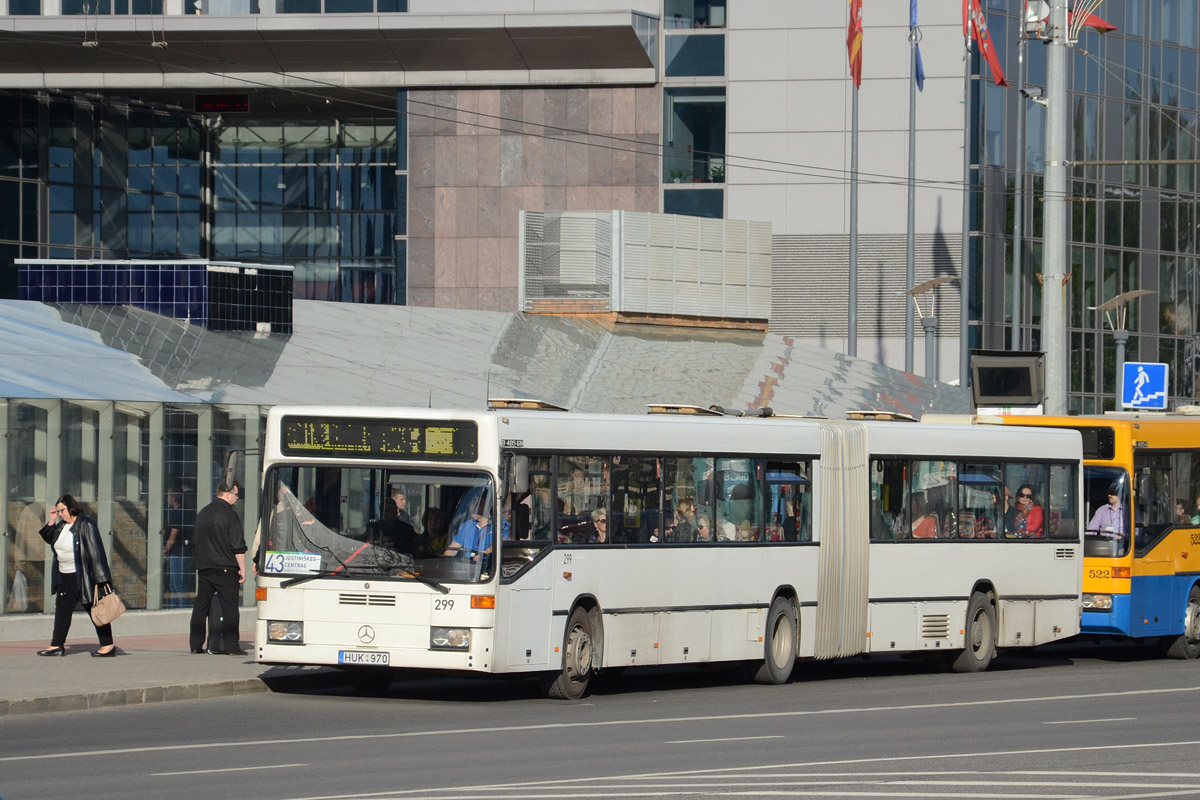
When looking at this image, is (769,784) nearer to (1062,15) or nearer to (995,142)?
(1062,15)

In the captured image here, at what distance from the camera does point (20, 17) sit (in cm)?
4612

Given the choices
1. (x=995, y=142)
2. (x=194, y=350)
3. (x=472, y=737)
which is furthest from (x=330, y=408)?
(x=995, y=142)

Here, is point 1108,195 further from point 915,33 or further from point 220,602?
point 220,602

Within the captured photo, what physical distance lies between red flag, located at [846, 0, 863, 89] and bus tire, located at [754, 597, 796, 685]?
28701 millimetres

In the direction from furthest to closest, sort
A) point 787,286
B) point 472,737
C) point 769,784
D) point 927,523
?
point 787,286 → point 927,523 → point 472,737 → point 769,784

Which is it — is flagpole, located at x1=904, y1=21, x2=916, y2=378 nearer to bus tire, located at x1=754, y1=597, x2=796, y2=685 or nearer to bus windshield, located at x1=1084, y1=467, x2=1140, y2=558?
bus windshield, located at x1=1084, y1=467, x2=1140, y2=558

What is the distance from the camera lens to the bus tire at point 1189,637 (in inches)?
933

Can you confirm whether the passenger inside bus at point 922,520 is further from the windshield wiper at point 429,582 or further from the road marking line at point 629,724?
the windshield wiper at point 429,582

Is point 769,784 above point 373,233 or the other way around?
the other way around

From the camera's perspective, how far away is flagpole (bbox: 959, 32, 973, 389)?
48.4m

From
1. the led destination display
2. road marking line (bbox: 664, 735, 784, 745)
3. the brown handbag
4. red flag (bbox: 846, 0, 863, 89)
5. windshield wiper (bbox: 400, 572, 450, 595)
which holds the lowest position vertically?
road marking line (bbox: 664, 735, 784, 745)

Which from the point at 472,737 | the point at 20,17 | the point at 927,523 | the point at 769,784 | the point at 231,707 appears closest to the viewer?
the point at 769,784

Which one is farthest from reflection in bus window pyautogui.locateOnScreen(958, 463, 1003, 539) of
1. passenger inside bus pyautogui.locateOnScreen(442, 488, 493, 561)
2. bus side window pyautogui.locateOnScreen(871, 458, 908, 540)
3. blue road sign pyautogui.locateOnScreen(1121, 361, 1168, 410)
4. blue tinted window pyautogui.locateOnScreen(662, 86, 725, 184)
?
blue tinted window pyautogui.locateOnScreen(662, 86, 725, 184)

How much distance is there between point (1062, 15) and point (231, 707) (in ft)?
51.8
